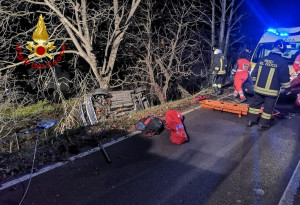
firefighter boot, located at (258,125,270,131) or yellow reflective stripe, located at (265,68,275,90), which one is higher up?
yellow reflective stripe, located at (265,68,275,90)

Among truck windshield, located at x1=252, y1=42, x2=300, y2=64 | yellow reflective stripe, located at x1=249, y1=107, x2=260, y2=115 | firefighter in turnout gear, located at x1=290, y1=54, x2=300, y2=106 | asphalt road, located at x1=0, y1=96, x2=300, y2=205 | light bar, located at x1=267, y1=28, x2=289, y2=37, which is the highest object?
light bar, located at x1=267, y1=28, x2=289, y2=37

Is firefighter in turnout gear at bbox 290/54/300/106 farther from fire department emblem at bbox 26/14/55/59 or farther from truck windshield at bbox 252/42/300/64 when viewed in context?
fire department emblem at bbox 26/14/55/59

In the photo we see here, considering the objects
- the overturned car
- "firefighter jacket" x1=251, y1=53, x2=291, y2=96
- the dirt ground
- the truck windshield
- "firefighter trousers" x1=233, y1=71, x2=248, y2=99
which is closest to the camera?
the dirt ground

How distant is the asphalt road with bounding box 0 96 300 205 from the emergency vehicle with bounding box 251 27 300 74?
352cm

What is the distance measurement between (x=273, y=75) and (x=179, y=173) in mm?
2932

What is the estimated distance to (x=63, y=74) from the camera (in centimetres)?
1108

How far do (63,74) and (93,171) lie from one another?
30.2 feet

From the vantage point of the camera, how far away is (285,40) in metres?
6.81

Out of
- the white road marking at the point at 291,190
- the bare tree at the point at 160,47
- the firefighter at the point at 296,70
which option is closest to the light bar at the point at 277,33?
the firefighter at the point at 296,70

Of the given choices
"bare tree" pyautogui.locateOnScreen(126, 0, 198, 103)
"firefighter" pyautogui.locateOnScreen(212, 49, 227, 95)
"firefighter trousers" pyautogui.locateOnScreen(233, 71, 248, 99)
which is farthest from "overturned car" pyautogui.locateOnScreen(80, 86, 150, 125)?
"firefighter trousers" pyautogui.locateOnScreen(233, 71, 248, 99)

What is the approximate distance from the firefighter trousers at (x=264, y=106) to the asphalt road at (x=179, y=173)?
1.04 ft

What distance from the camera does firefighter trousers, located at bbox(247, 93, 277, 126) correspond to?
4.38m

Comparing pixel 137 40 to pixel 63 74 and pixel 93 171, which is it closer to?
pixel 63 74

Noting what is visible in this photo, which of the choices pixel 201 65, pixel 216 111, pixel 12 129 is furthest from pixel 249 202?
pixel 201 65
